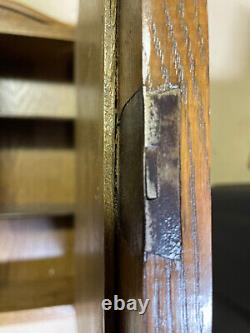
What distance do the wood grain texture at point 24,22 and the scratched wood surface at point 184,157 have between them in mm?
496

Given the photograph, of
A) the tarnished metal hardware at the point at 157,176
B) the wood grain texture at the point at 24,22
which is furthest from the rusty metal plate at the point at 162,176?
the wood grain texture at the point at 24,22

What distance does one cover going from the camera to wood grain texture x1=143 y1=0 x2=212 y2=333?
0.30 m

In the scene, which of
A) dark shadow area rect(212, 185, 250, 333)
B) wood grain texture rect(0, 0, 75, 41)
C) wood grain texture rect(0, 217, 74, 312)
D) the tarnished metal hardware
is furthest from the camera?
wood grain texture rect(0, 217, 74, 312)

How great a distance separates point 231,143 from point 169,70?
0.71m

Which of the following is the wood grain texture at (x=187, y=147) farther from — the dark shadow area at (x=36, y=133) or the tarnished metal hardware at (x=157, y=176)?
the dark shadow area at (x=36, y=133)

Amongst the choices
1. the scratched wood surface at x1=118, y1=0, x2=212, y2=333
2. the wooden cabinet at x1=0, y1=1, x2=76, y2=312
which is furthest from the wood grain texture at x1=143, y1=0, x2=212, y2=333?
the wooden cabinet at x1=0, y1=1, x2=76, y2=312

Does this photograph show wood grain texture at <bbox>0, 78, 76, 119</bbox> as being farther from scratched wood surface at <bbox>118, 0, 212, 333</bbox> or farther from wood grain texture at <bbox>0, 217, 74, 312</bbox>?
scratched wood surface at <bbox>118, 0, 212, 333</bbox>

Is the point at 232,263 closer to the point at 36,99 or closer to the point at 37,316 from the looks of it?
the point at 37,316

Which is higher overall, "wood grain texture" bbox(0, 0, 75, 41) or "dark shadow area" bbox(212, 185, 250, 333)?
"wood grain texture" bbox(0, 0, 75, 41)

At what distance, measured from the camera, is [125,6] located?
1.18ft

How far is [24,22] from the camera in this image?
754 mm

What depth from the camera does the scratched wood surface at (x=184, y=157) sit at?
30 centimetres

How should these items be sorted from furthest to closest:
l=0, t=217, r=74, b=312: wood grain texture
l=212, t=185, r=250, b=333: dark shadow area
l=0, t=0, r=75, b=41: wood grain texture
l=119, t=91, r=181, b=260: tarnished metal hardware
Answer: l=0, t=217, r=74, b=312: wood grain texture < l=0, t=0, r=75, b=41: wood grain texture < l=212, t=185, r=250, b=333: dark shadow area < l=119, t=91, r=181, b=260: tarnished metal hardware

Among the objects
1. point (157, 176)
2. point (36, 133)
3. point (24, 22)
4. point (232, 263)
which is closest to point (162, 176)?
point (157, 176)
